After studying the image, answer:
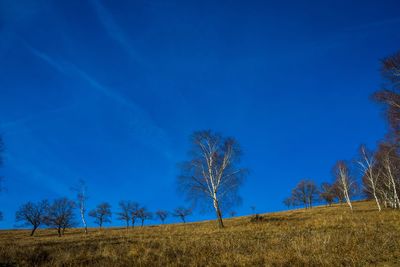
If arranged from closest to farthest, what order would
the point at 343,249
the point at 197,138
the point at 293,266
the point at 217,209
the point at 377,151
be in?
the point at 293,266, the point at 343,249, the point at 217,209, the point at 197,138, the point at 377,151

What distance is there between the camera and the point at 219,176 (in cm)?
2323

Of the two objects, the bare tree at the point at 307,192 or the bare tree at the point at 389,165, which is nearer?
the bare tree at the point at 389,165

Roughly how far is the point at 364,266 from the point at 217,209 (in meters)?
17.7

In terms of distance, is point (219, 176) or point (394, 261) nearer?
point (394, 261)

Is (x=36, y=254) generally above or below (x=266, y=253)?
above

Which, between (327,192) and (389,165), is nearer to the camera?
(389,165)

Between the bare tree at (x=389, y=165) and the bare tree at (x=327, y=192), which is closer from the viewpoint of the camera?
the bare tree at (x=389, y=165)

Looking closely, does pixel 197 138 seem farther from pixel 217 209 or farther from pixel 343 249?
pixel 343 249

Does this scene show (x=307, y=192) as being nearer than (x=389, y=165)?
No

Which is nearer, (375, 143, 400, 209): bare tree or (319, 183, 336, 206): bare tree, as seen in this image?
(375, 143, 400, 209): bare tree

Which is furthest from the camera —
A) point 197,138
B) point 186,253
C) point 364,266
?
point 197,138

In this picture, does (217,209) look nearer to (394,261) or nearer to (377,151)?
(394,261)

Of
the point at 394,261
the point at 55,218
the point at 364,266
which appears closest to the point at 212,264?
the point at 364,266

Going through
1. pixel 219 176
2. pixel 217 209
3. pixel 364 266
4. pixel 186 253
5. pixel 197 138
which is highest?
pixel 197 138
